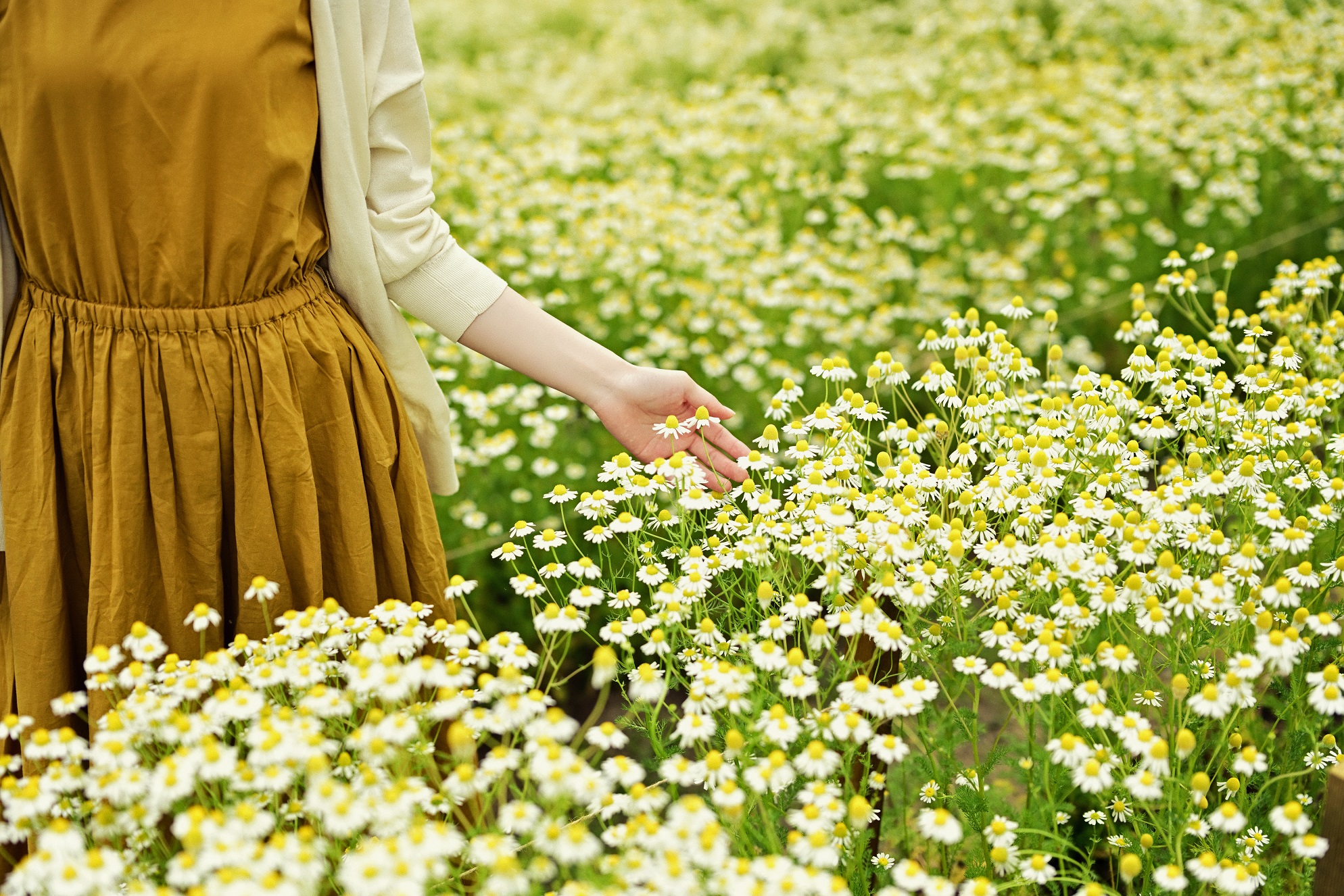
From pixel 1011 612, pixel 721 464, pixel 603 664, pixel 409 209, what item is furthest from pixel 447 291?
pixel 1011 612

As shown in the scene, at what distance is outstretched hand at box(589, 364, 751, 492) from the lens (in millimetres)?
1789

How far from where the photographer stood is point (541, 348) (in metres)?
1.77

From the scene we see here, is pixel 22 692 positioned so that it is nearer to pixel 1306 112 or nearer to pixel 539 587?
pixel 539 587

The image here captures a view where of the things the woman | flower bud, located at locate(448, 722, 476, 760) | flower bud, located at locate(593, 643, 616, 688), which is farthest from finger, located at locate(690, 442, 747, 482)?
flower bud, located at locate(448, 722, 476, 760)

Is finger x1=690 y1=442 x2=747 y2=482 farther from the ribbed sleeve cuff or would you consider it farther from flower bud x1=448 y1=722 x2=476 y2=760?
flower bud x1=448 y1=722 x2=476 y2=760

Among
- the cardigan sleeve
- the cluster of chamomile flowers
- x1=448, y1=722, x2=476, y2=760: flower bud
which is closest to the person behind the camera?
x1=448, y1=722, x2=476, y2=760: flower bud

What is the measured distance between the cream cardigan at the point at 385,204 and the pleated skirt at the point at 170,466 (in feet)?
0.21

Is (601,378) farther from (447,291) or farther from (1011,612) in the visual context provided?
(1011,612)

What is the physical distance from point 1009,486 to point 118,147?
4.31 ft

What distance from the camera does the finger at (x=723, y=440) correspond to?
1782mm

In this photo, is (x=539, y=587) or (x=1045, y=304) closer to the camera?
(x=539, y=587)

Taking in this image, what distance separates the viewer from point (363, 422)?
5.40ft

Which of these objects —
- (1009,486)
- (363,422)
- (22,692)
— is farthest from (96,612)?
(1009,486)

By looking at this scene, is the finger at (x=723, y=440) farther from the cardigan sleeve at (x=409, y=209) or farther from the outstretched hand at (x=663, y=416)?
the cardigan sleeve at (x=409, y=209)
